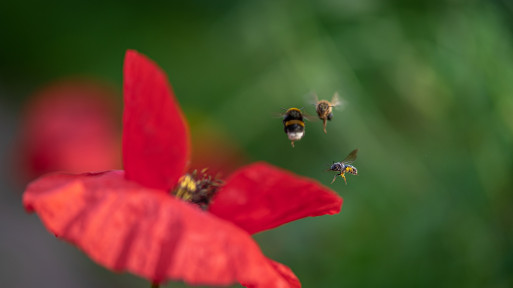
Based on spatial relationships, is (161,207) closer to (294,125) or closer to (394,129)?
(294,125)

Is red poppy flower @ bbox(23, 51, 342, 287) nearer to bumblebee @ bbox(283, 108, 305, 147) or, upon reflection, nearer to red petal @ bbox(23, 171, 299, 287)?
red petal @ bbox(23, 171, 299, 287)

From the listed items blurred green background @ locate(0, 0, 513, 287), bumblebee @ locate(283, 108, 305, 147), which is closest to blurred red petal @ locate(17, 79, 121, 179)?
blurred green background @ locate(0, 0, 513, 287)

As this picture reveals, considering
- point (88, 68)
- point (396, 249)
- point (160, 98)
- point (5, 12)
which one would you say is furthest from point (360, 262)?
point (5, 12)

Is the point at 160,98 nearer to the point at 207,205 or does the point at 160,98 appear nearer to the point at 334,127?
the point at 207,205

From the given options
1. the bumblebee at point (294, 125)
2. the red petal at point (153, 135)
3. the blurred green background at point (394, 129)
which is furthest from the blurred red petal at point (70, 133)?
the red petal at point (153, 135)

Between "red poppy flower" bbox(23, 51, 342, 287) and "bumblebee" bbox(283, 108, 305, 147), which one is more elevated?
"bumblebee" bbox(283, 108, 305, 147)

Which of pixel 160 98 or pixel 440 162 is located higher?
pixel 440 162
